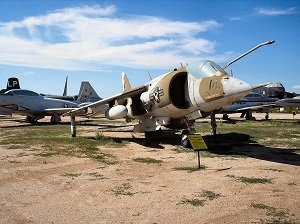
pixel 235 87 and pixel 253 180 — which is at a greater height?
pixel 235 87

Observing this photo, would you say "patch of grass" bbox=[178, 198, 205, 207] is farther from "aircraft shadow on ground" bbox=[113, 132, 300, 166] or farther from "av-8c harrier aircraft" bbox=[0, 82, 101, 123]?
"av-8c harrier aircraft" bbox=[0, 82, 101, 123]

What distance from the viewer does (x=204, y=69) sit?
12445 millimetres

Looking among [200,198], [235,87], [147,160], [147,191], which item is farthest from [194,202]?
[235,87]

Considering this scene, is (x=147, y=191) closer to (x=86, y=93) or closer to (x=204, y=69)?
(x=204, y=69)

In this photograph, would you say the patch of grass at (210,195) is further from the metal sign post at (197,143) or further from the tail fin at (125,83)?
the tail fin at (125,83)

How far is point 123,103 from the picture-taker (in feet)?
57.2

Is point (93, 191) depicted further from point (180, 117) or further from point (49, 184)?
point (180, 117)

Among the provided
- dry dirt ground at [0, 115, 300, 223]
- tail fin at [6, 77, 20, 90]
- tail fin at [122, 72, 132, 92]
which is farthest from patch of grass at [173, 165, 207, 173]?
tail fin at [6, 77, 20, 90]

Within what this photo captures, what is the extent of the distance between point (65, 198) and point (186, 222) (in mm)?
2764

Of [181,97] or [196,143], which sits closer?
[196,143]

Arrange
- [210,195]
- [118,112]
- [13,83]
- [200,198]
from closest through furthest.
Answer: [200,198], [210,195], [118,112], [13,83]

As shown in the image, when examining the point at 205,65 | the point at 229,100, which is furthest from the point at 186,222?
the point at 205,65

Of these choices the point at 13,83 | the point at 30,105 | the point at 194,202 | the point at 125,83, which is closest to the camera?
the point at 194,202

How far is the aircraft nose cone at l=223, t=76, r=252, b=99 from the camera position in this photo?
10.2 m
